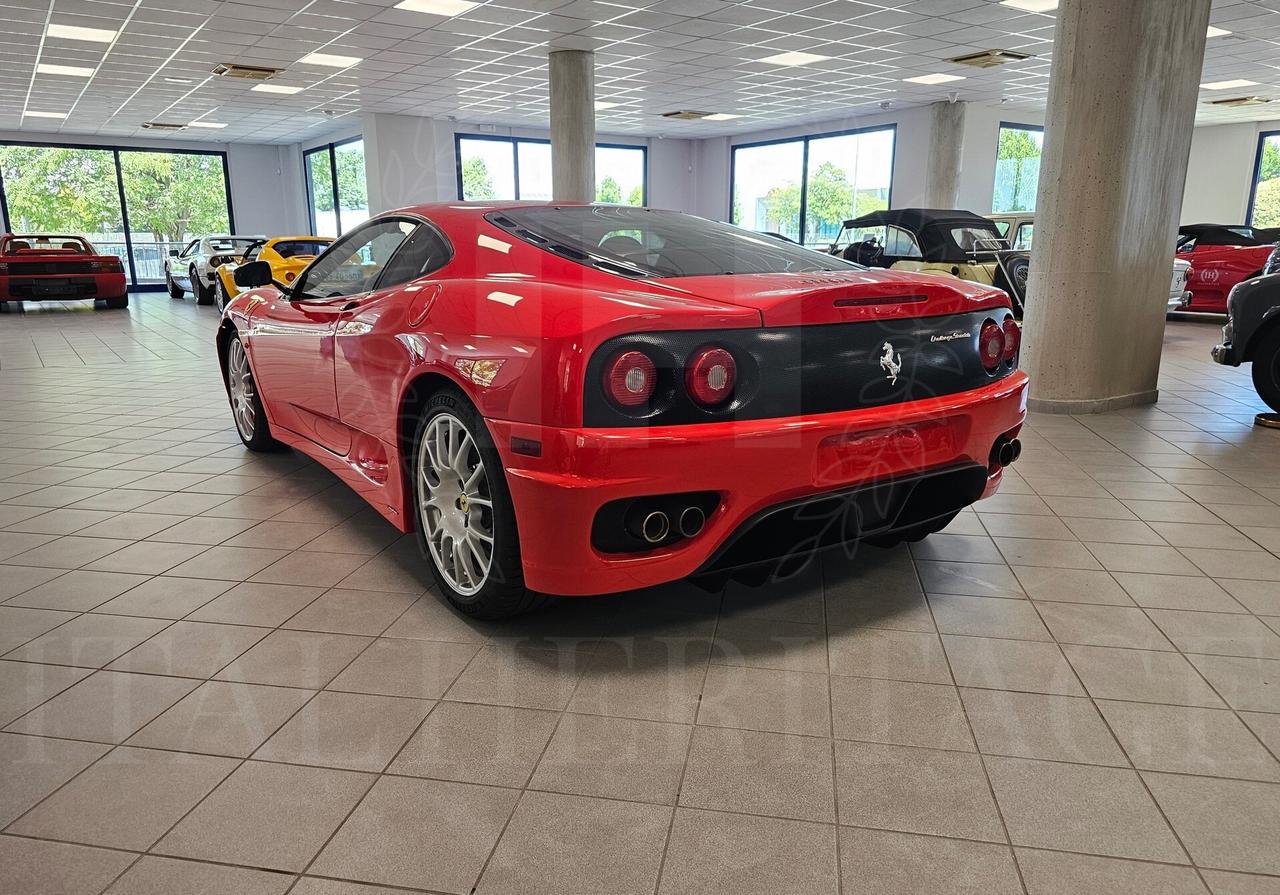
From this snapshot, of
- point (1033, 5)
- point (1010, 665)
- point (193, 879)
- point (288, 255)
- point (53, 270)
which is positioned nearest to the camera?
point (193, 879)

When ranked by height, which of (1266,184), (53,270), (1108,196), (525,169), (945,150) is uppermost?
(945,150)

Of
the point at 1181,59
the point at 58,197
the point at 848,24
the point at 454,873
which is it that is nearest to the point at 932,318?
the point at 454,873

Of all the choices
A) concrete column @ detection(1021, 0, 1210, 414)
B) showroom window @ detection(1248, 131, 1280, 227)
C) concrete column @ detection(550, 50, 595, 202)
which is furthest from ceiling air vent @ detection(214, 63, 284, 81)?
showroom window @ detection(1248, 131, 1280, 227)

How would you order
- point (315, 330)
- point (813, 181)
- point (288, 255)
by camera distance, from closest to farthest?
point (315, 330) < point (288, 255) < point (813, 181)

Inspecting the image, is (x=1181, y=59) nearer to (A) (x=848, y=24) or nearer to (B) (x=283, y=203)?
(A) (x=848, y=24)

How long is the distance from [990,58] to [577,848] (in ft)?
45.5

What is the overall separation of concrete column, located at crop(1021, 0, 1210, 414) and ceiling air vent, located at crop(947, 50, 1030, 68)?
729 centimetres

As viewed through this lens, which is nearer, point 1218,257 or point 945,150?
point 1218,257

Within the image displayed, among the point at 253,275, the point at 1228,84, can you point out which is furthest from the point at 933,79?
the point at 253,275

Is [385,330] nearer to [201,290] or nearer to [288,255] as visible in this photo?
[288,255]

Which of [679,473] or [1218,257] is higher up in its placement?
[1218,257]

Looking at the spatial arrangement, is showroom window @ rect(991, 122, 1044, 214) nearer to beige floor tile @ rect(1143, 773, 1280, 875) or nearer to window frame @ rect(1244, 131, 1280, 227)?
window frame @ rect(1244, 131, 1280, 227)

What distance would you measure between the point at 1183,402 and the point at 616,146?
18.4 meters

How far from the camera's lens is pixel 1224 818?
1707mm
